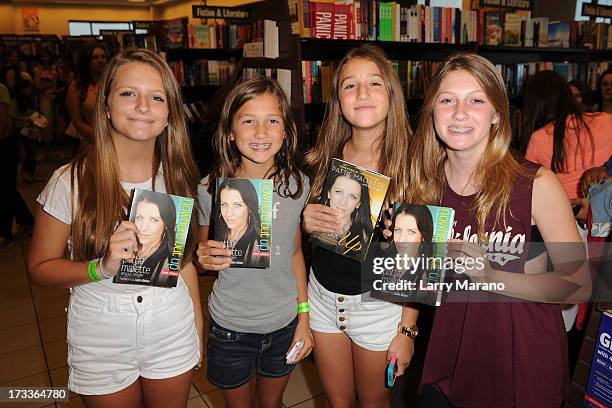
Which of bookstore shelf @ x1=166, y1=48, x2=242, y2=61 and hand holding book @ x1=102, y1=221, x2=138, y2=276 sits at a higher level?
bookstore shelf @ x1=166, y1=48, x2=242, y2=61

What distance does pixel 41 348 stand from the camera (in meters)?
3.14

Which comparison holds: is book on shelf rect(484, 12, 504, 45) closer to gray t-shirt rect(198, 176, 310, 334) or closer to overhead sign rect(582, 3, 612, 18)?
overhead sign rect(582, 3, 612, 18)

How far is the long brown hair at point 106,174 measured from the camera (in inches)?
55.3

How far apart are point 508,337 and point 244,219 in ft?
2.86

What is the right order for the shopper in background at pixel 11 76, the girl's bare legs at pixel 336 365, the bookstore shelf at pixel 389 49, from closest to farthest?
the girl's bare legs at pixel 336 365, the bookstore shelf at pixel 389 49, the shopper in background at pixel 11 76

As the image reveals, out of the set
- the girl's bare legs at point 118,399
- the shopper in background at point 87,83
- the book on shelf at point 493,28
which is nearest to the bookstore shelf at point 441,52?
the book on shelf at point 493,28

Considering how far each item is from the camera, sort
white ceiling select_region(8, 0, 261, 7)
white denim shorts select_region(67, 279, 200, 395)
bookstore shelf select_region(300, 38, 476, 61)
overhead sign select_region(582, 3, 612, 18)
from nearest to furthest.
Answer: white denim shorts select_region(67, 279, 200, 395)
bookstore shelf select_region(300, 38, 476, 61)
overhead sign select_region(582, 3, 612, 18)
white ceiling select_region(8, 0, 261, 7)

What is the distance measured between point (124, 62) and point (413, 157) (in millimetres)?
988

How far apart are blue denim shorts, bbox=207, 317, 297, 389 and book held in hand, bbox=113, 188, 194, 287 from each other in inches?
14.4

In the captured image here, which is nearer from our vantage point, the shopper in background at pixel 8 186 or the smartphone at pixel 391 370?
the smartphone at pixel 391 370

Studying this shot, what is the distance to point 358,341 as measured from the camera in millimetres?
1659

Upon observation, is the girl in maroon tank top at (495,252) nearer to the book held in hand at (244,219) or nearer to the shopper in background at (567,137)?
the book held in hand at (244,219)

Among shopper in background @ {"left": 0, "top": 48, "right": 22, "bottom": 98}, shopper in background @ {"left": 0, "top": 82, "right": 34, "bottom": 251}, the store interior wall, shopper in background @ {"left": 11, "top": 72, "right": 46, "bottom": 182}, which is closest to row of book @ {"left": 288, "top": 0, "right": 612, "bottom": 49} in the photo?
shopper in background @ {"left": 0, "top": 82, "right": 34, "bottom": 251}

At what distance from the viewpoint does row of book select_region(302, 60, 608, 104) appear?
155 inches
